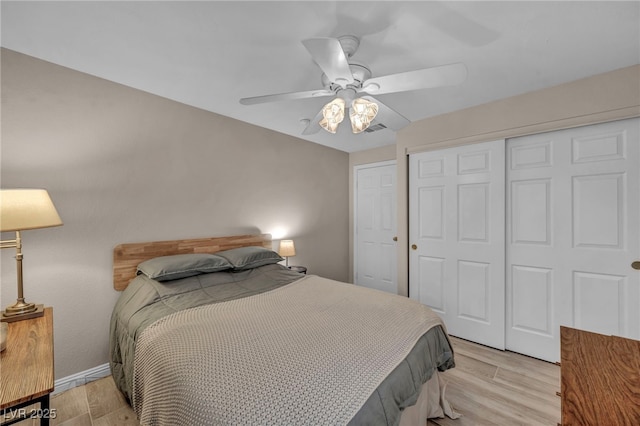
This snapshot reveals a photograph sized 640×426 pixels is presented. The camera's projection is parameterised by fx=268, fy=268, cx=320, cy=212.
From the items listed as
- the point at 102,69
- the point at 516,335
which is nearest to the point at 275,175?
the point at 102,69

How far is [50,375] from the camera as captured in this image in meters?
0.97

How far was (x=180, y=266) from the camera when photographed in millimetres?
2076

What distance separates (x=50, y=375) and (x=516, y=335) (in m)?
3.26

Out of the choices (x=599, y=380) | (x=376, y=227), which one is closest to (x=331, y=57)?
(x=599, y=380)

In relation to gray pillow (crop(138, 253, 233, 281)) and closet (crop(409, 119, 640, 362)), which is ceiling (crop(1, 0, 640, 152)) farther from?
gray pillow (crop(138, 253, 233, 281))

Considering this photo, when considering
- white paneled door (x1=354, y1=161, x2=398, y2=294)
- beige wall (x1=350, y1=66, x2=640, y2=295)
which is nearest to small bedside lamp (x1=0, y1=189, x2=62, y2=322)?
beige wall (x1=350, y1=66, x2=640, y2=295)

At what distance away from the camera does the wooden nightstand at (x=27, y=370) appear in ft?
2.81

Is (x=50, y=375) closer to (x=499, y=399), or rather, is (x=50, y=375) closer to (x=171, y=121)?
(x=171, y=121)

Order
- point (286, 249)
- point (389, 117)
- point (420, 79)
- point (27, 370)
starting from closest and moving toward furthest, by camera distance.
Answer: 1. point (27, 370)
2. point (420, 79)
3. point (389, 117)
4. point (286, 249)

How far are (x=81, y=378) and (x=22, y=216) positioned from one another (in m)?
1.38

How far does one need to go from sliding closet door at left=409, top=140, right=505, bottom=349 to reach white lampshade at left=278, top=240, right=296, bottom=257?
1424 mm

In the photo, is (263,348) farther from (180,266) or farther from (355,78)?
(355,78)

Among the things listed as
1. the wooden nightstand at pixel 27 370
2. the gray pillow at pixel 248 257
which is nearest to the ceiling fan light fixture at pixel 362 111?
the gray pillow at pixel 248 257

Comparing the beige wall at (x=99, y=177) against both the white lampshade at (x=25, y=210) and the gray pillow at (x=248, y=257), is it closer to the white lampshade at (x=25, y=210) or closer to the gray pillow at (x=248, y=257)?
the gray pillow at (x=248, y=257)
